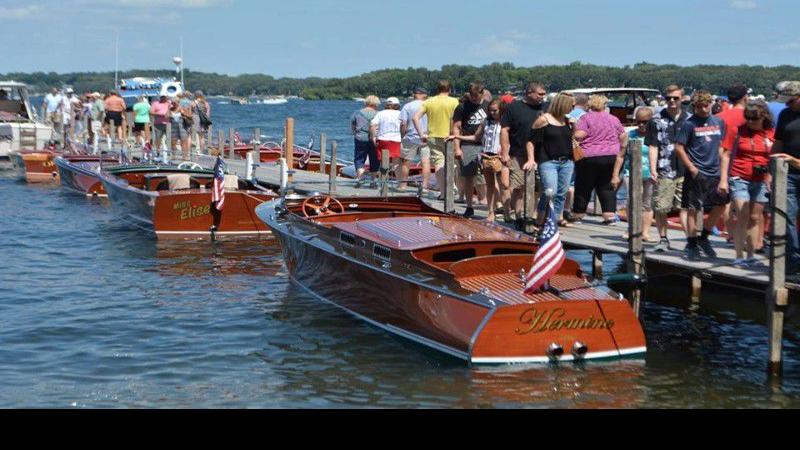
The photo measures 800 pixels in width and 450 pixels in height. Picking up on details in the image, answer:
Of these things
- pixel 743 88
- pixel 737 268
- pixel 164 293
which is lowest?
pixel 164 293

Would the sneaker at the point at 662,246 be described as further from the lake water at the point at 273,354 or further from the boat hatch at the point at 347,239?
the boat hatch at the point at 347,239

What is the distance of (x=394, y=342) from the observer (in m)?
10.8

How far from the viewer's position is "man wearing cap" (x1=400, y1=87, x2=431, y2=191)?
18.2 meters

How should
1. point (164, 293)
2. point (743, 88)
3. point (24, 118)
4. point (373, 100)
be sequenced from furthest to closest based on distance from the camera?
point (24, 118) → point (373, 100) → point (164, 293) → point (743, 88)

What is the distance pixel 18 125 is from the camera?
33.6 metres

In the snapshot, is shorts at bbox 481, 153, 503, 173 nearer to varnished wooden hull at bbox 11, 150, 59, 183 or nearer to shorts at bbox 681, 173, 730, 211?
shorts at bbox 681, 173, 730, 211

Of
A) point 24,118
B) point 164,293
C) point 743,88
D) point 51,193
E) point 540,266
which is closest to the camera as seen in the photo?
point 540,266

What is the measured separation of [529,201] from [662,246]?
6.93ft

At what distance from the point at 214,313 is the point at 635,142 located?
5144 millimetres

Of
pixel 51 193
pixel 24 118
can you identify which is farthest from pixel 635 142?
pixel 24 118

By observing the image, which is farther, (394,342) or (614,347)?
(394,342)

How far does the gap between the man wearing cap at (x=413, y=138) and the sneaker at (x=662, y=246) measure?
652 centimetres

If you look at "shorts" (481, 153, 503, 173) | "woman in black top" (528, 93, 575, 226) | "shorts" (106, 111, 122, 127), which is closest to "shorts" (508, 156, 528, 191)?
"shorts" (481, 153, 503, 173)
